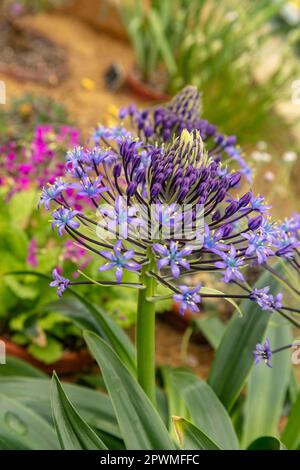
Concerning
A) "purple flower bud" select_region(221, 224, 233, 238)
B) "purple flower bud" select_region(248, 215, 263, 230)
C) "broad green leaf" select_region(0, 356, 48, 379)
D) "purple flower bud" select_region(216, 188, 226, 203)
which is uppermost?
"purple flower bud" select_region(216, 188, 226, 203)

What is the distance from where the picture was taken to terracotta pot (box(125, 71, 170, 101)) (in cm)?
588

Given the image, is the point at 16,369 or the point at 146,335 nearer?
the point at 146,335

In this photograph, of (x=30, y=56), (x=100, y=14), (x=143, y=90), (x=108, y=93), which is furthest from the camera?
(x=100, y=14)

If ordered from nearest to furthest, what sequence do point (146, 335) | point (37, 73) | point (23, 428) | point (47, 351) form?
point (146, 335), point (23, 428), point (47, 351), point (37, 73)

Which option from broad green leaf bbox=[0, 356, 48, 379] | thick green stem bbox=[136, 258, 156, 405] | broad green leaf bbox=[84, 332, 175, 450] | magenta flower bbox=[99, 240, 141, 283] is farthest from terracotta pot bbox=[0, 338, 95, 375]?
magenta flower bbox=[99, 240, 141, 283]

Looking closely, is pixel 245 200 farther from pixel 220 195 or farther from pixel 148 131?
pixel 148 131

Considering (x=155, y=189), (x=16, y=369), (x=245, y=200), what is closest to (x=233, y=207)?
(x=245, y=200)

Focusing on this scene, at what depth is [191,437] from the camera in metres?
1.97

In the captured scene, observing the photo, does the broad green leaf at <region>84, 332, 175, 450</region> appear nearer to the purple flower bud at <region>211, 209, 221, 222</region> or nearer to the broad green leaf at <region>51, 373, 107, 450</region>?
the broad green leaf at <region>51, 373, 107, 450</region>

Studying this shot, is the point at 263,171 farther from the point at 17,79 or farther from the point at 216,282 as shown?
the point at 17,79

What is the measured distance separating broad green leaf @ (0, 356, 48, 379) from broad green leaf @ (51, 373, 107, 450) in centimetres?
84

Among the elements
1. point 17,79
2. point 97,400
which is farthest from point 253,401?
point 17,79

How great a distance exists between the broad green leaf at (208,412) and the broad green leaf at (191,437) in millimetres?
249

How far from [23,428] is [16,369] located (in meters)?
0.58
